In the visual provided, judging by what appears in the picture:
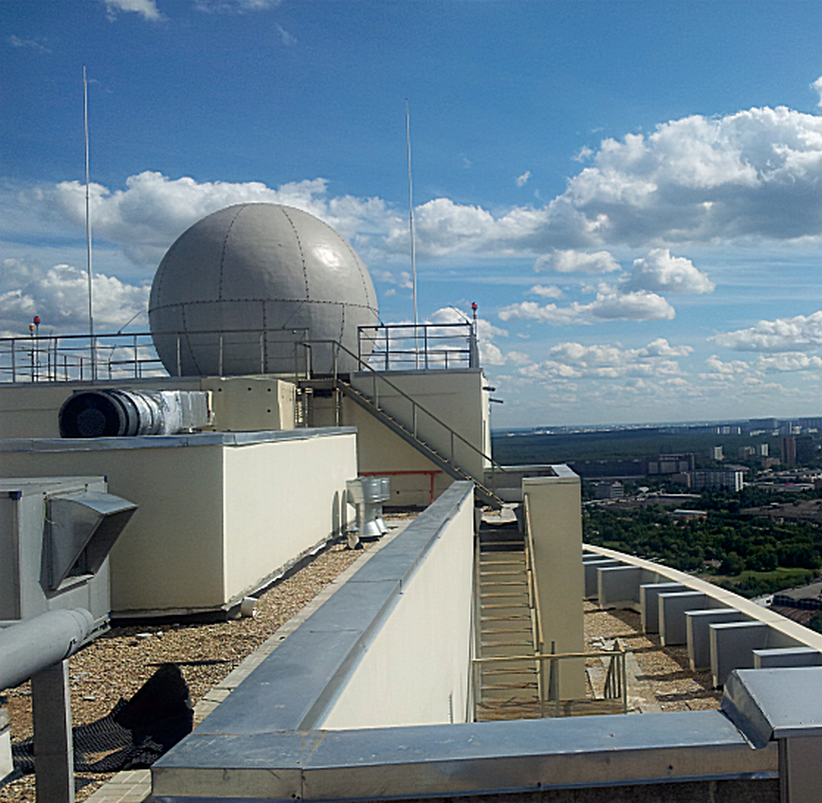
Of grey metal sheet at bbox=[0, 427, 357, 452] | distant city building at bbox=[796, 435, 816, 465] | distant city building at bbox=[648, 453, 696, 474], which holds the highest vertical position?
grey metal sheet at bbox=[0, 427, 357, 452]

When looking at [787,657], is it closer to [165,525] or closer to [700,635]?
[700,635]

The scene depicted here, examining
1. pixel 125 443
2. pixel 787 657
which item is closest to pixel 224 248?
pixel 125 443

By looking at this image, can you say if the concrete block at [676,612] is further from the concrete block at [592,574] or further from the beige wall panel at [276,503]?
the beige wall panel at [276,503]

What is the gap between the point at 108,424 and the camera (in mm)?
9875

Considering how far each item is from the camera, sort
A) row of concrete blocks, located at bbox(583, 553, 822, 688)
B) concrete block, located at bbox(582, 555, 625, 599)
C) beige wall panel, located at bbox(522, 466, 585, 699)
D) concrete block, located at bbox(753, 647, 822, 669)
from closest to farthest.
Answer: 1. concrete block, located at bbox(753, 647, 822, 669)
2. row of concrete blocks, located at bbox(583, 553, 822, 688)
3. beige wall panel, located at bbox(522, 466, 585, 699)
4. concrete block, located at bbox(582, 555, 625, 599)

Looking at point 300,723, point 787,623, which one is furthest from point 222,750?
point 787,623

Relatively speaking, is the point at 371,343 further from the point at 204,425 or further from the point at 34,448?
the point at 34,448

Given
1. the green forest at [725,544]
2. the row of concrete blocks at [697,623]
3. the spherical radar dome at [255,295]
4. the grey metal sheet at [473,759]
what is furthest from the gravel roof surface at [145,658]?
the green forest at [725,544]

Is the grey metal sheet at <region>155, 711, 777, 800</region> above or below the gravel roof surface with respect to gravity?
above

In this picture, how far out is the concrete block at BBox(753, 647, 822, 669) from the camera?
1052 centimetres

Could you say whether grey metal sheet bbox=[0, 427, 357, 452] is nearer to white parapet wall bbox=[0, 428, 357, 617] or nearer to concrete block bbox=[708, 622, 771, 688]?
white parapet wall bbox=[0, 428, 357, 617]

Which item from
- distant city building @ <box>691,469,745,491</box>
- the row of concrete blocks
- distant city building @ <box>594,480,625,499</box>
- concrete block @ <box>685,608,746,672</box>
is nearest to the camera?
the row of concrete blocks

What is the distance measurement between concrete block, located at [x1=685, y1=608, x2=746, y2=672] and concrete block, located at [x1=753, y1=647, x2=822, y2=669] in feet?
5.91

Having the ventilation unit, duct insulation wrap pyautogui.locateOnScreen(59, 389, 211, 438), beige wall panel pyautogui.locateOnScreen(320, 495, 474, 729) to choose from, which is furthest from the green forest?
the ventilation unit
